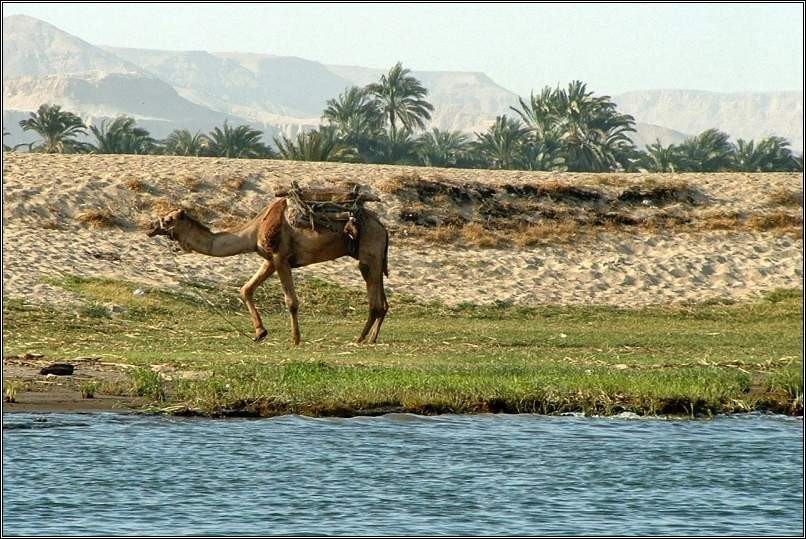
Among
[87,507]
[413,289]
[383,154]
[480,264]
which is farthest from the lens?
[383,154]

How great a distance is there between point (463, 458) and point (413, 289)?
17000 mm

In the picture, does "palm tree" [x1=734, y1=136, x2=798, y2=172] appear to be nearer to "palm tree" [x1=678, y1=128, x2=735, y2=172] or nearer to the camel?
"palm tree" [x1=678, y1=128, x2=735, y2=172]

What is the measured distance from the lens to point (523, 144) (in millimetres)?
63688

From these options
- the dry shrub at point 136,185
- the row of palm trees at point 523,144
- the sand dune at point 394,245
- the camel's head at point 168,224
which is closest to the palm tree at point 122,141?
the row of palm trees at point 523,144

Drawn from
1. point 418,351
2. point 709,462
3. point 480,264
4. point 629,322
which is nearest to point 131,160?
point 480,264

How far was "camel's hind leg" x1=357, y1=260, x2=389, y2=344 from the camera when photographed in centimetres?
2576

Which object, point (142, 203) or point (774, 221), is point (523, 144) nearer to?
point (774, 221)

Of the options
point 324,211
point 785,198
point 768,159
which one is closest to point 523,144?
point 768,159

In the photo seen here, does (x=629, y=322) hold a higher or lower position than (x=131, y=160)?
lower

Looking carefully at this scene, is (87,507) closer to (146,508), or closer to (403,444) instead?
(146,508)

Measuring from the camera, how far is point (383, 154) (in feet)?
213

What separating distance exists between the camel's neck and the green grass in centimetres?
145

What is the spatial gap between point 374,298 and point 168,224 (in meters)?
3.59

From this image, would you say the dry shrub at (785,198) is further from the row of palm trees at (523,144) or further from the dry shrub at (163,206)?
the dry shrub at (163,206)
